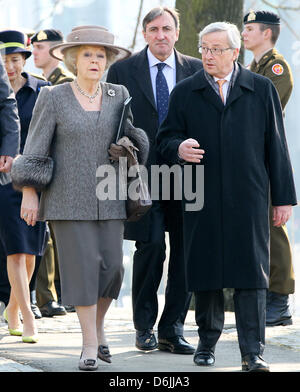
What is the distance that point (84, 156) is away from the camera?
5914 millimetres

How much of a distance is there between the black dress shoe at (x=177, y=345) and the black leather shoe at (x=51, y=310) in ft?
6.81

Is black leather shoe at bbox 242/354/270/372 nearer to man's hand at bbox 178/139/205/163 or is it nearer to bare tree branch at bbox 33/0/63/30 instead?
man's hand at bbox 178/139/205/163

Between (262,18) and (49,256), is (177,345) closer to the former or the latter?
(49,256)

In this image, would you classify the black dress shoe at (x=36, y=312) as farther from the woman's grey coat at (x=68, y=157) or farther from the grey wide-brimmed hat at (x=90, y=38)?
the grey wide-brimmed hat at (x=90, y=38)

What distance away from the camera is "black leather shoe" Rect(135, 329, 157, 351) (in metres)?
6.74

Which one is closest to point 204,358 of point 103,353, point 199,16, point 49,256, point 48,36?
point 103,353

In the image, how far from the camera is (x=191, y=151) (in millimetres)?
5934

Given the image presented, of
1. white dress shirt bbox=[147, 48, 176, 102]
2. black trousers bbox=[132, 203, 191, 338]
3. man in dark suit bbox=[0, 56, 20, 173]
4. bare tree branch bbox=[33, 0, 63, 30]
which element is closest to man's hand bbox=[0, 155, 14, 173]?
man in dark suit bbox=[0, 56, 20, 173]

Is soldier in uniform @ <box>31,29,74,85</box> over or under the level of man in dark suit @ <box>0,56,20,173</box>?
over

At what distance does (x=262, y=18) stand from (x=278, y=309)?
2282 mm

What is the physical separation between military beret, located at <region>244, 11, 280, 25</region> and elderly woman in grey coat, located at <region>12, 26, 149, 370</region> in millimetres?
2683

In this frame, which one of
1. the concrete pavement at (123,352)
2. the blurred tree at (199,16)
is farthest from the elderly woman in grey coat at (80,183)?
the blurred tree at (199,16)

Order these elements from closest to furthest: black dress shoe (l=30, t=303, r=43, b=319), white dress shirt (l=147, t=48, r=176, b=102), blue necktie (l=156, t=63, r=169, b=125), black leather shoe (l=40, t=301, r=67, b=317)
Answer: blue necktie (l=156, t=63, r=169, b=125), white dress shirt (l=147, t=48, r=176, b=102), black dress shoe (l=30, t=303, r=43, b=319), black leather shoe (l=40, t=301, r=67, b=317)

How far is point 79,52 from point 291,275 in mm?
2926
